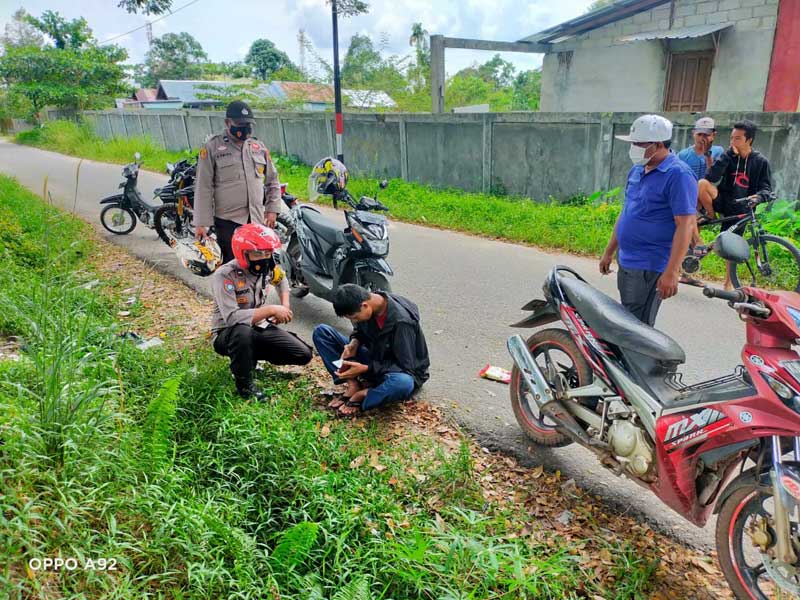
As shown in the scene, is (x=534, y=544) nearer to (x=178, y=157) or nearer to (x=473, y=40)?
(x=473, y=40)

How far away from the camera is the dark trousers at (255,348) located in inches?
149

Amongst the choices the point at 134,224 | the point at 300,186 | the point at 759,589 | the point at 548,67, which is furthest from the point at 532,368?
the point at 548,67

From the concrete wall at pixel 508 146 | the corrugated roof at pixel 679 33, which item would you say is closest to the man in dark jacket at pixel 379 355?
the concrete wall at pixel 508 146

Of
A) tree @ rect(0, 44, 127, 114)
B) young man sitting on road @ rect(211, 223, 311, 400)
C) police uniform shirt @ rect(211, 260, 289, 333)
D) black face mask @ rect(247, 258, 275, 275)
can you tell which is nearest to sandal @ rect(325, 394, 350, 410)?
young man sitting on road @ rect(211, 223, 311, 400)

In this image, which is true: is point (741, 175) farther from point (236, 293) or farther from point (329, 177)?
point (236, 293)

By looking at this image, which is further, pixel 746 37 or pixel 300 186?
pixel 300 186

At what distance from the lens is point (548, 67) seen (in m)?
15.8

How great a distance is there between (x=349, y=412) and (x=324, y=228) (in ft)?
8.26

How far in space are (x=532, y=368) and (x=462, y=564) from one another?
51.7 inches

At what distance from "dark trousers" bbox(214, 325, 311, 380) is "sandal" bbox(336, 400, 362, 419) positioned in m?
0.51

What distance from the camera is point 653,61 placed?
13602 millimetres

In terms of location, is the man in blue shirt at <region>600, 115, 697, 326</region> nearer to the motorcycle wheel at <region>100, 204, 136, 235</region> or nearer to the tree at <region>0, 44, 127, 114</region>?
the motorcycle wheel at <region>100, 204, 136, 235</region>

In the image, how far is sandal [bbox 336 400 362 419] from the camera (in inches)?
150

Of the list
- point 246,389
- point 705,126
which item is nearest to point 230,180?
point 246,389
